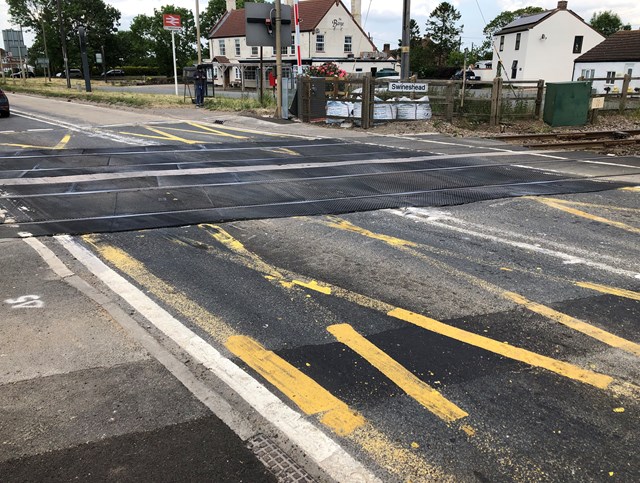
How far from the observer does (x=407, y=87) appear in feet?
63.1

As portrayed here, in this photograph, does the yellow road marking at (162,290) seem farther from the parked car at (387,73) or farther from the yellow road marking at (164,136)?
the parked car at (387,73)

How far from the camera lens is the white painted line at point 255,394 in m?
2.98

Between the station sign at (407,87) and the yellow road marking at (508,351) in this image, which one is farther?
the station sign at (407,87)

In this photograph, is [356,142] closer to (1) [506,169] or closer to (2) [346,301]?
(1) [506,169]

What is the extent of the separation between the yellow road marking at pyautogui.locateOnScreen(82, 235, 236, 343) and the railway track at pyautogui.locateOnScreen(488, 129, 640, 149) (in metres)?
12.5

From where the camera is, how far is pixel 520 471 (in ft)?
9.62

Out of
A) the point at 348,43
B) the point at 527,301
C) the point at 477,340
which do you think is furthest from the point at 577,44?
the point at 477,340

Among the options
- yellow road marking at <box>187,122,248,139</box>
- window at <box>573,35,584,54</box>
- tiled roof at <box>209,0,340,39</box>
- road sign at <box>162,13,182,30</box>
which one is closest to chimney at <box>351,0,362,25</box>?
tiled roof at <box>209,0,340,39</box>

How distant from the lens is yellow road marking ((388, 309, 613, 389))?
3822mm

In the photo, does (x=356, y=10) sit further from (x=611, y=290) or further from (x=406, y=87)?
(x=611, y=290)

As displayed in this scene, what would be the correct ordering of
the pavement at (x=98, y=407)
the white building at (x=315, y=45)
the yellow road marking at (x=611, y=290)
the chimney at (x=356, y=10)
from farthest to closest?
the chimney at (x=356, y=10)
the white building at (x=315, y=45)
the yellow road marking at (x=611, y=290)
the pavement at (x=98, y=407)

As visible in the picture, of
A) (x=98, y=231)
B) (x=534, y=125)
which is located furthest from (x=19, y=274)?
(x=534, y=125)

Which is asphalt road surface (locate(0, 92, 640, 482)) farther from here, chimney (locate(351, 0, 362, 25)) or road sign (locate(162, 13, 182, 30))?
chimney (locate(351, 0, 362, 25))

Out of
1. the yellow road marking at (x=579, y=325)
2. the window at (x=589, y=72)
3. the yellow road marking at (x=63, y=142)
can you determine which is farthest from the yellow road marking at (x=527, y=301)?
the window at (x=589, y=72)
